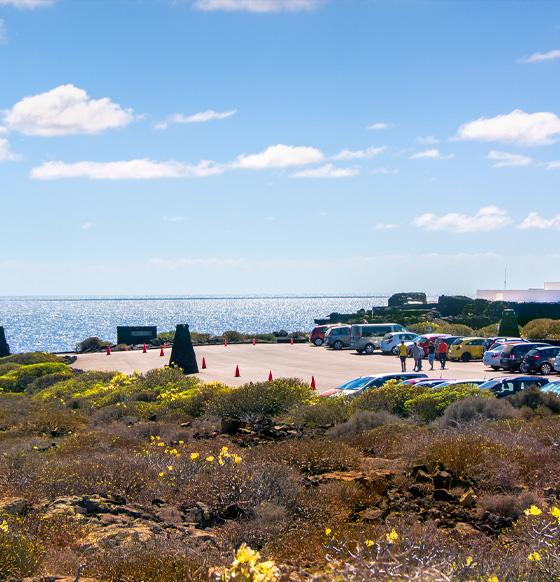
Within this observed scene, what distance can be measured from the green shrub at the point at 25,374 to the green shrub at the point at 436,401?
1924 centimetres

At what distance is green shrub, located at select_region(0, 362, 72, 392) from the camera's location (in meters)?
28.0

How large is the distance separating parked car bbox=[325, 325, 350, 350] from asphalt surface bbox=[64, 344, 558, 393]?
2.49 ft

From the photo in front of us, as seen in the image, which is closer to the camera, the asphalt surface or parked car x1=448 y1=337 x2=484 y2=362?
the asphalt surface

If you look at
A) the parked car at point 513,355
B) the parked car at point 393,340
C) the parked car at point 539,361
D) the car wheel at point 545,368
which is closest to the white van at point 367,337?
the parked car at point 393,340

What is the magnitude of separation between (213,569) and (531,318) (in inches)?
1935

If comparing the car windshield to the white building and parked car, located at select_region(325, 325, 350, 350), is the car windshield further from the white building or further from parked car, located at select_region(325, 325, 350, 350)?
the white building

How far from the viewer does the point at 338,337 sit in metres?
41.6

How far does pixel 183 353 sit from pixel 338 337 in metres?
15.2

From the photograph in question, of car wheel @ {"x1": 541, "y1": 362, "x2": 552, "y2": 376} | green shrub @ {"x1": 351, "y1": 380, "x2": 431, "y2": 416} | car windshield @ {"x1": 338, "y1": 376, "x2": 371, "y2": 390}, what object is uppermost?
green shrub @ {"x1": 351, "y1": 380, "x2": 431, "y2": 416}

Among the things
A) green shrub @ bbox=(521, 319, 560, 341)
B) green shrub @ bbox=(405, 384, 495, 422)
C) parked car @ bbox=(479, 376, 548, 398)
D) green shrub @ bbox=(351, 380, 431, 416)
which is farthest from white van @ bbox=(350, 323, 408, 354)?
green shrub @ bbox=(405, 384, 495, 422)

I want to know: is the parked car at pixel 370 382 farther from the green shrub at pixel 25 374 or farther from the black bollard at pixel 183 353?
the green shrub at pixel 25 374

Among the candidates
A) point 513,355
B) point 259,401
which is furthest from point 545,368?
point 259,401

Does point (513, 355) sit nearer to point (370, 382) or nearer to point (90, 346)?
point (370, 382)

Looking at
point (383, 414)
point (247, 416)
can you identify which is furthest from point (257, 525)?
point (247, 416)
